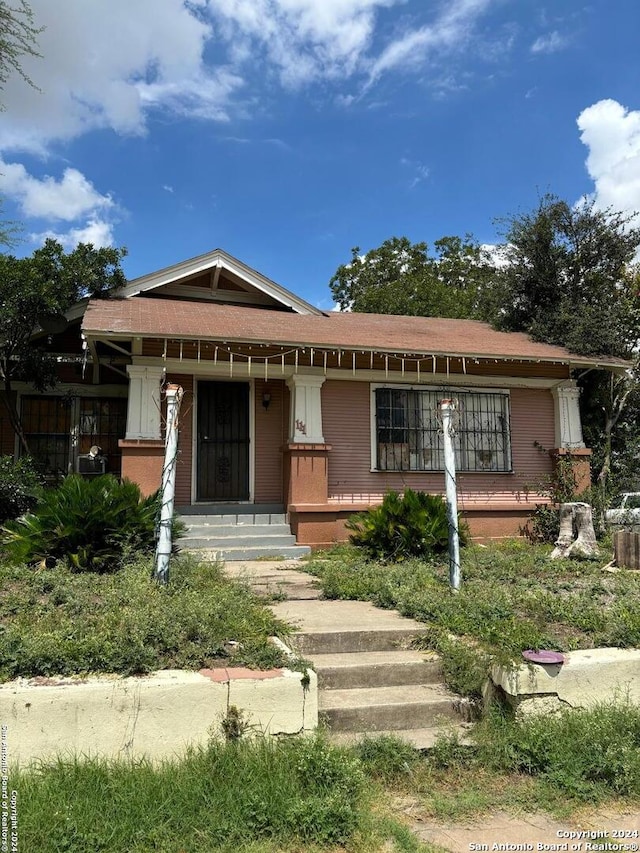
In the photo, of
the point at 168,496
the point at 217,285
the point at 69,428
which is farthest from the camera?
the point at 217,285

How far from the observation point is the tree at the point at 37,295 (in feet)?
31.6

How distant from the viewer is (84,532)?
6.53 meters

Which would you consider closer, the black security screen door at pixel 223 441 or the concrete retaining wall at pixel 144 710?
the concrete retaining wall at pixel 144 710

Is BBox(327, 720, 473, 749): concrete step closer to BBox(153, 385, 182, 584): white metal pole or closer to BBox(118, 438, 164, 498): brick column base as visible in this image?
BBox(153, 385, 182, 584): white metal pole

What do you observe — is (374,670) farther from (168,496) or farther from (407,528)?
(407,528)

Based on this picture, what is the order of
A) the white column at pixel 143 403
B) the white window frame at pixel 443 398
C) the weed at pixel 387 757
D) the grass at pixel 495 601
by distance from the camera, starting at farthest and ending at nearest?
the white window frame at pixel 443 398
the white column at pixel 143 403
the grass at pixel 495 601
the weed at pixel 387 757

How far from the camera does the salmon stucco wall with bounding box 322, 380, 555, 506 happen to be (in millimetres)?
10406

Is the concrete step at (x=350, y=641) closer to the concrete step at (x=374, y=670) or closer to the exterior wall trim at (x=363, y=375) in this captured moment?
the concrete step at (x=374, y=670)

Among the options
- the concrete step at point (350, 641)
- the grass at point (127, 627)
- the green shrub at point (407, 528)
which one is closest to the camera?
the grass at point (127, 627)

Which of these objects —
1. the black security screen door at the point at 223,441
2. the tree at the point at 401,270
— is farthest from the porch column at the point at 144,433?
the tree at the point at 401,270

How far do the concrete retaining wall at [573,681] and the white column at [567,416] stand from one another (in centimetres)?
701

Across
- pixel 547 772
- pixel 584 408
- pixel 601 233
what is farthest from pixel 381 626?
pixel 601 233

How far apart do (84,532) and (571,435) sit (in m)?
8.35

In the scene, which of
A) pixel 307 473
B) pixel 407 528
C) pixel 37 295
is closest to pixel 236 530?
pixel 307 473
